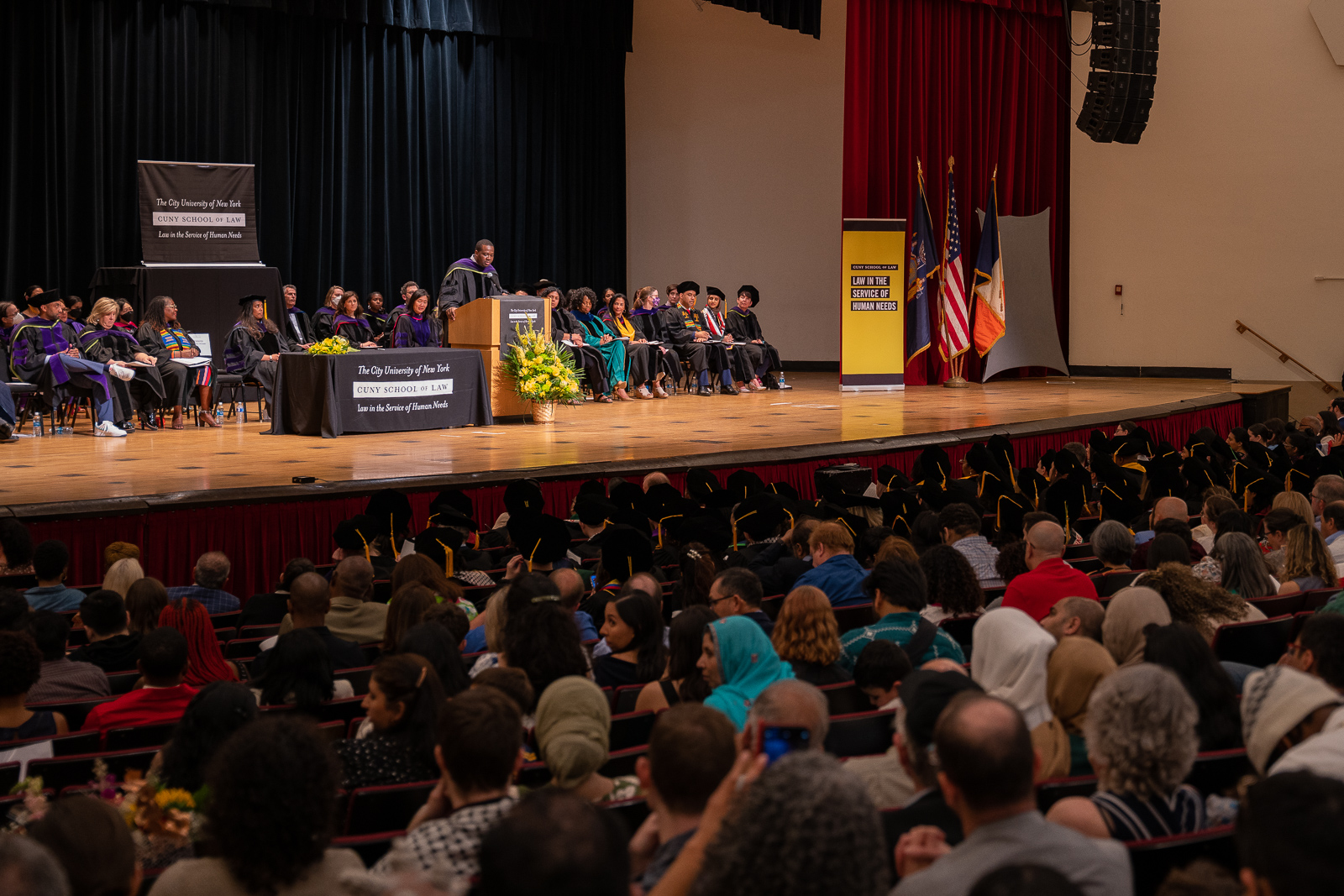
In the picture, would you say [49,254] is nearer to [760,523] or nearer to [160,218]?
[160,218]

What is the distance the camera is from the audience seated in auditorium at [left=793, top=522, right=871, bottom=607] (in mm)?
4605

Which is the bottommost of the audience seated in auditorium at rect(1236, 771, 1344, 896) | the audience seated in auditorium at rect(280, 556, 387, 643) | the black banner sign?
the audience seated in auditorium at rect(280, 556, 387, 643)

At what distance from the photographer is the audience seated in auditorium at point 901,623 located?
3.59 metres

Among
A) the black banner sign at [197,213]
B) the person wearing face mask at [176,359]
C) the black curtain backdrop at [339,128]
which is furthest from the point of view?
the black curtain backdrop at [339,128]

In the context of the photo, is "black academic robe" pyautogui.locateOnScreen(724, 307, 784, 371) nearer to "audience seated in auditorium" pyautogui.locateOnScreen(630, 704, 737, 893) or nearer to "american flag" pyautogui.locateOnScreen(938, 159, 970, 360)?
"american flag" pyautogui.locateOnScreen(938, 159, 970, 360)

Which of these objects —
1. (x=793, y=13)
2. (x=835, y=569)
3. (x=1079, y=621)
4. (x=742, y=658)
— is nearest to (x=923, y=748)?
(x=742, y=658)

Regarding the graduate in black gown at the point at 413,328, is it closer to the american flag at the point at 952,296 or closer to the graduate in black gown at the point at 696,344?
the graduate in black gown at the point at 696,344

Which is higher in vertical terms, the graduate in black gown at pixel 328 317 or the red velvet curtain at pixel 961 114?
the red velvet curtain at pixel 961 114

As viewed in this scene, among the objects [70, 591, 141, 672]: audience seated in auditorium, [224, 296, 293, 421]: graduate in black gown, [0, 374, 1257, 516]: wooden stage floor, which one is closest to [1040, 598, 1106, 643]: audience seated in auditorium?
[70, 591, 141, 672]: audience seated in auditorium

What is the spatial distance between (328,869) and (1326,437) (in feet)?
31.9

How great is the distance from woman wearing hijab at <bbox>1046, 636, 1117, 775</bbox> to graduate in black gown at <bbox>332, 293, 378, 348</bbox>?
36.0ft

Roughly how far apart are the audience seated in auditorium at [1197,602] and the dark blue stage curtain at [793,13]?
1199 centimetres

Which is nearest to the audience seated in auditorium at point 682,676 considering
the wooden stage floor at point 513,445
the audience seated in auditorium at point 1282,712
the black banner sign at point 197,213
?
the audience seated in auditorium at point 1282,712

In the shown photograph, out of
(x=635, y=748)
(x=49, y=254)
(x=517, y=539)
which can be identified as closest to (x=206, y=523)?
(x=517, y=539)
